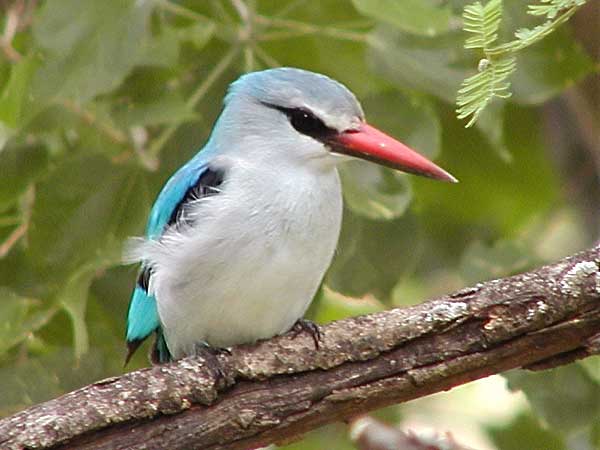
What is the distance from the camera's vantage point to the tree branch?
2828 millimetres

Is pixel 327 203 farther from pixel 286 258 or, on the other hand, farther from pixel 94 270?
pixel 94 270

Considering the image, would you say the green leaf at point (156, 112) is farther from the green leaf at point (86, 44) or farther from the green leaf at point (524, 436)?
the green leaf at point (524, 436)

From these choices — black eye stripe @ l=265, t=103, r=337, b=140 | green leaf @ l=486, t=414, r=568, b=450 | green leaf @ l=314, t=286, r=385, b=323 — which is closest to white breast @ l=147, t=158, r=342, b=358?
black eye stripe @ l=265, t=103, r=337, b=140

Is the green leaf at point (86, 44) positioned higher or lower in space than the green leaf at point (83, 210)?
higher

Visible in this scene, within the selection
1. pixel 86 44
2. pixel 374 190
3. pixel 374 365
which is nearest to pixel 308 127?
pixel 374 190

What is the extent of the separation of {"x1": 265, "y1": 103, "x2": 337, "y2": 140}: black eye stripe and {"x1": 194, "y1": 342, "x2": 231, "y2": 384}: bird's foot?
64 cm

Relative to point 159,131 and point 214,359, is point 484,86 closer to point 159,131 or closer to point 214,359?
point 214,359

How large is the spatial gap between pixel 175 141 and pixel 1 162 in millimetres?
537

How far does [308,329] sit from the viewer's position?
312cm

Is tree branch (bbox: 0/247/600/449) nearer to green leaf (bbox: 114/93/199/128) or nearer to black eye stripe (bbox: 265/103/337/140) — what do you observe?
black eye stripe (bbox: 265/103/337/140)

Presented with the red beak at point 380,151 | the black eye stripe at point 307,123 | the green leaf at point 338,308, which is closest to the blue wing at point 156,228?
the black eye stripe at point 307,123

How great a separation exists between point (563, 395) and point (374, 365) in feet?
3.34

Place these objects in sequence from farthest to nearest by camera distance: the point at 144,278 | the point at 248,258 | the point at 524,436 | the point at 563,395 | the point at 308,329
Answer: the point at 524,436
the point at 563,395
the point at 144,278
the point at 248,258
the point at 308,329

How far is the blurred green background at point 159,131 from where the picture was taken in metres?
3.55
